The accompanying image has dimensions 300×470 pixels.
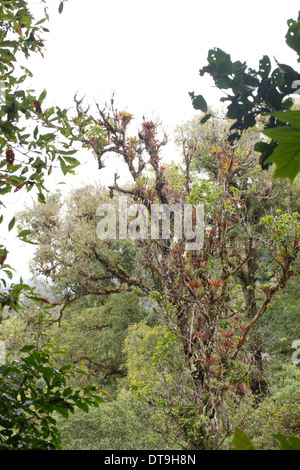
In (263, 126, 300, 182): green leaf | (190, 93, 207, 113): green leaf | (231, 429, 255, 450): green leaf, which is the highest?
(190, 93, 207, 113): green leaf

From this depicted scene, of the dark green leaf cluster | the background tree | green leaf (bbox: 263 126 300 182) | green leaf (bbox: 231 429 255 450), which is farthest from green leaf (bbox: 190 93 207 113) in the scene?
the background tree

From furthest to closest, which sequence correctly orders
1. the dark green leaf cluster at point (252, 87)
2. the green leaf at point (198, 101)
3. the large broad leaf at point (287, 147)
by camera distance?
the green leaf at point (198, 101) < the dark green leaf cluster at point (252, 87) < the large broad leaf at point (287, 147)

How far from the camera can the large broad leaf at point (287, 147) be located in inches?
12.2

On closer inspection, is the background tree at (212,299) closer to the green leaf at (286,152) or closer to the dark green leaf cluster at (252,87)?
the dark green leaf cluster at (252,87)

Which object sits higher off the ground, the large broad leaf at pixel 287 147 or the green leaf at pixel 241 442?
the large broad leaf at pixel 287 147

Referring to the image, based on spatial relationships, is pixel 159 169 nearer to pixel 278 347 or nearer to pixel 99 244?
pixel 99 244

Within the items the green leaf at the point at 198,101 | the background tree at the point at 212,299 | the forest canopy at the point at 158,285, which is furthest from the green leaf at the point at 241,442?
the background tree at the point at 212,299

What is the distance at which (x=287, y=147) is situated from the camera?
318 millimetres

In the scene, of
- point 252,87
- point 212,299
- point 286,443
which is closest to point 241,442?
point 286,443

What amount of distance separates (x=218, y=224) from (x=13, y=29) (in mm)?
3124

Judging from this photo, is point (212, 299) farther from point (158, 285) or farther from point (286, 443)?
point (286, 443)

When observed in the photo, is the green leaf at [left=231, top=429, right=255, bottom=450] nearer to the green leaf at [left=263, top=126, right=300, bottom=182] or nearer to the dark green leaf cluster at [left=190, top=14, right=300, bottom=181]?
the green leaf at [left=263, top=126, right=300, bottom=182]

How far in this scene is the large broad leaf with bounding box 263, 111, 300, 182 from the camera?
1.01 feet

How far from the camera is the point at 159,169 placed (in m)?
6.37
